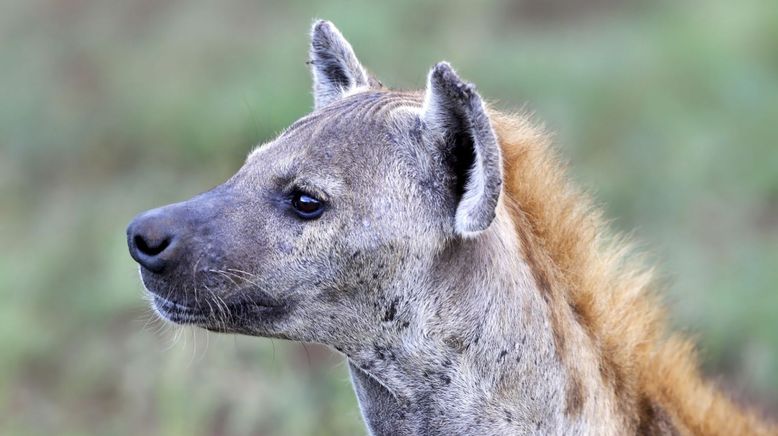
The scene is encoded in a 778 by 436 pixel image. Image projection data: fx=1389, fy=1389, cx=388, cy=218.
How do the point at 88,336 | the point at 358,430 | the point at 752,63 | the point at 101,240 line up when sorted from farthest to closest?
1. the point at 752,63
2. the point at 101,240
3. the point at 88,336
4. the point at 358,430

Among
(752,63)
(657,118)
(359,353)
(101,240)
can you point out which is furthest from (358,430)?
(752,63)

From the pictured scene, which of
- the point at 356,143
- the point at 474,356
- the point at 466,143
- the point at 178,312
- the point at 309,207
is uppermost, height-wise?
the point at 466,143

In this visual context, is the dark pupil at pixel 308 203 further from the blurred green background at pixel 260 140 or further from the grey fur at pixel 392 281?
the blurred green background at pixel 260 140

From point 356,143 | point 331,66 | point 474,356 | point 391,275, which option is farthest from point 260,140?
point 474,356

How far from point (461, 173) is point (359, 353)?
542 millimetres

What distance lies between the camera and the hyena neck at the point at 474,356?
3602mm

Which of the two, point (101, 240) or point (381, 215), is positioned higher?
point (381, 215)

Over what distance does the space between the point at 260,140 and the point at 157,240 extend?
3223mm

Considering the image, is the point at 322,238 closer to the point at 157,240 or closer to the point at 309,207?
the point at 309,207

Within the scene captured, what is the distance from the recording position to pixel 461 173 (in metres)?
3.61

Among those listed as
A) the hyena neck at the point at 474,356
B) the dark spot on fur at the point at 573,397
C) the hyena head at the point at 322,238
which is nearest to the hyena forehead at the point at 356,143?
the hyena head at the point at 322,238

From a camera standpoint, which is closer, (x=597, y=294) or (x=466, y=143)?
(x=466, y=143)

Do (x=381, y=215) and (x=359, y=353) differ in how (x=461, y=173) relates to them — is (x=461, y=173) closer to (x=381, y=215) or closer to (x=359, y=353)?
(x=381, y=215)

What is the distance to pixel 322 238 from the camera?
3.60 m
